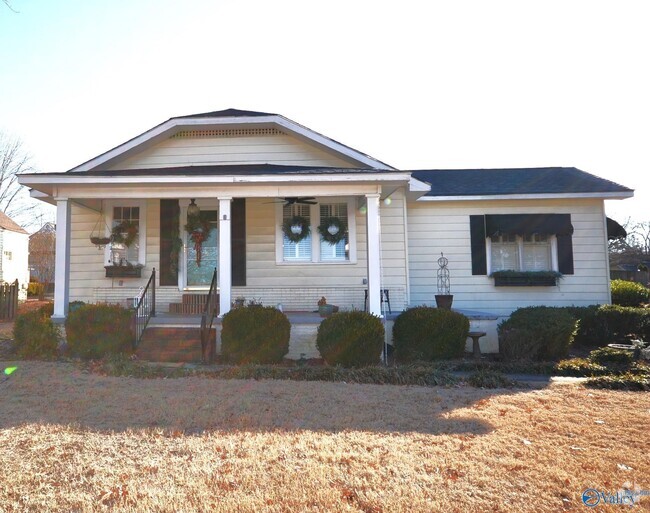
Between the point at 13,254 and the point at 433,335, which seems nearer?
the point at 433,335

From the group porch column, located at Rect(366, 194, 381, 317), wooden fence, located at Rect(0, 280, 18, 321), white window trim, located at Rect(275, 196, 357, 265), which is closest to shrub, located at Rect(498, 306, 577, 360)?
porch column, located at Rect(366, 194, 381, 317)

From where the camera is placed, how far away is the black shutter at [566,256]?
11.4m

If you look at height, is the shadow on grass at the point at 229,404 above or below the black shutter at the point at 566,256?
below

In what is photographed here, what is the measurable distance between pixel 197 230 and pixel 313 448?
7.92m

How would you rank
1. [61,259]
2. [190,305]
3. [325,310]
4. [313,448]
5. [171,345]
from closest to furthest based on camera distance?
[313,448], [171,345], [61,259], [325,310], [190,305]

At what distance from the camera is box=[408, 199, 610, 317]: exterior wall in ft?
37.3

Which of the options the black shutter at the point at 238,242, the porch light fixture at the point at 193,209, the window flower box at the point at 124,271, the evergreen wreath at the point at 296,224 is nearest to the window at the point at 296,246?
the evergreen wreath at the point at 296,224

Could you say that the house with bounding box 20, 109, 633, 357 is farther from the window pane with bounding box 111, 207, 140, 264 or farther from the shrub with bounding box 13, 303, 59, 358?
the shrub with bounding box 13, 303, 59, 358

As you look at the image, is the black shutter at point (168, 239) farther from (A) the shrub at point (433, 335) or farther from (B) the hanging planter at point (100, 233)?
(A) the shrub at point (433, 335)

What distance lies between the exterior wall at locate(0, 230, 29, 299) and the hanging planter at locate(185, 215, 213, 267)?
68.3 ft

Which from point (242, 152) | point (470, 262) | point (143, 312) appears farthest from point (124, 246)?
point (470, 262)

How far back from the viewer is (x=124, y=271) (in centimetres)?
1084

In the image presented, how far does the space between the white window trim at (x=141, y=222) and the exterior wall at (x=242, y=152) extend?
91 centimetres

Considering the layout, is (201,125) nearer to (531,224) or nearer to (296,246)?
(296,246)
